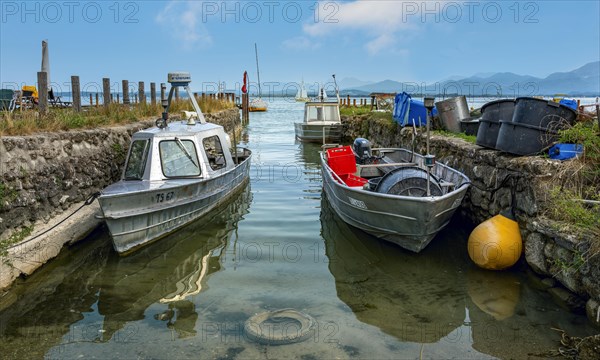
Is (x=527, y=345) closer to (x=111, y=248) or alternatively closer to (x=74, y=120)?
(x=111, y=248)

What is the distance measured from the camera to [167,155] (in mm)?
9016

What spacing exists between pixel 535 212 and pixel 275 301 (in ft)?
12.4

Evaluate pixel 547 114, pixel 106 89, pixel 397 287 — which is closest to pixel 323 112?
pixel 106 89

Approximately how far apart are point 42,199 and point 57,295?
1.91 metres

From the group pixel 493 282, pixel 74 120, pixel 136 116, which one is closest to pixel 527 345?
pixel 493 282

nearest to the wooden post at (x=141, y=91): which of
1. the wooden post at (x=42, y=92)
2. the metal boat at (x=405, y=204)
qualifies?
the wooden post at (x=42, y=92)

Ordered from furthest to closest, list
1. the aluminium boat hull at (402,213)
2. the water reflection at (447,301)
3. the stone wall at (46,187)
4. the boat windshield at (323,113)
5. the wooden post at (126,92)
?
1. the boat windshield at (323,113)
2. the wooden post at (126,92)
3. the aluminium boat hull at (402,213)
4. the stone wall at (46,187)
5. the water reflection at (447,301)

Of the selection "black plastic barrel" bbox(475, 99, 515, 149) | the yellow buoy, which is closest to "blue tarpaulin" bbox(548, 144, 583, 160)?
the yellow buoy

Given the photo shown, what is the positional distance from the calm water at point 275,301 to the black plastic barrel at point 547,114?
94.2 inches

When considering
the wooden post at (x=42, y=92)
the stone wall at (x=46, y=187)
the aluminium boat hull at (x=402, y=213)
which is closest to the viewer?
the stone wall at (x=46, y=187)

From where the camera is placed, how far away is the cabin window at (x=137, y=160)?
29.1ft

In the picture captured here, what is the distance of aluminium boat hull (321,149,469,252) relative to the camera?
709 cm

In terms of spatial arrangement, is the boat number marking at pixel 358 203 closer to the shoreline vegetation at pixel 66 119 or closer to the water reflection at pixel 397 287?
the water reflection at pixel 397 287

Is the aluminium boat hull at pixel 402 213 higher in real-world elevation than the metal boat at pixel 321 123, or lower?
lower
